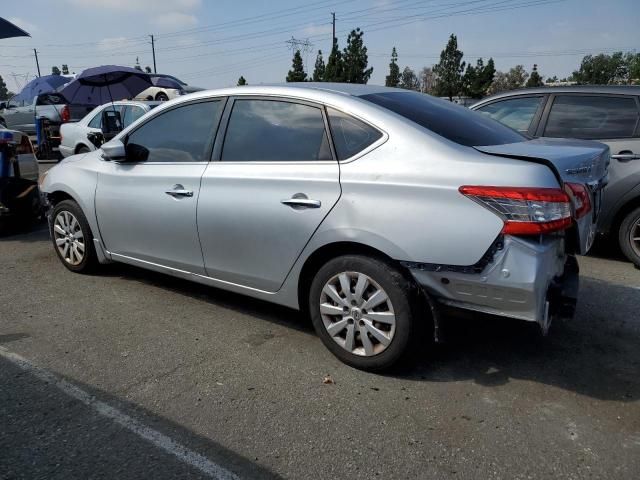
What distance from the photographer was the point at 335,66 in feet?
139

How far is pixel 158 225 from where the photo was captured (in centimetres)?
410

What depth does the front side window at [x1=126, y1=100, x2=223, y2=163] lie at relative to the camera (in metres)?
3.92

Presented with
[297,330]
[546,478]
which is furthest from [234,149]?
[546,478]

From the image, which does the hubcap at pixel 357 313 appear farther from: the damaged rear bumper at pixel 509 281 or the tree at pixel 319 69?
the tree at pixel 319 69

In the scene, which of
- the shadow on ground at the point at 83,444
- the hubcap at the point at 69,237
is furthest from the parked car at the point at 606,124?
the hubcap at the point at 69,237

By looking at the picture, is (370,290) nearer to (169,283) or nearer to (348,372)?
(348,372)

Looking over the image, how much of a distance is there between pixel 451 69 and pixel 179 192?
161 ft

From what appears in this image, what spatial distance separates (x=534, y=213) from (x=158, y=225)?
2.72 metres

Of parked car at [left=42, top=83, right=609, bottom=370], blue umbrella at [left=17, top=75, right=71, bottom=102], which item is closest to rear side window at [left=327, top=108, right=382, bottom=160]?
parked car at [left=42, top=83, right=609, bottom=370]

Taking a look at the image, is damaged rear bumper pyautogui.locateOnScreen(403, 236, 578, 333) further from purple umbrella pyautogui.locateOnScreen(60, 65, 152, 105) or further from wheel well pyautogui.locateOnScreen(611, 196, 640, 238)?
purple umbrella pyautogui.locateOnScreen(60, 65, 152, 105)

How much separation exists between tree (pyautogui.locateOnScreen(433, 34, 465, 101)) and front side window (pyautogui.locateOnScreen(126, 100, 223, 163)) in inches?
1865

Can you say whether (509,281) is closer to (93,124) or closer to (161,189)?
(161,189)

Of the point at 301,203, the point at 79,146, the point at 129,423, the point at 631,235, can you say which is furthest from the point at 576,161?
the point at 79,146

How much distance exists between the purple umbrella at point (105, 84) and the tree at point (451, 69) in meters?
39.9
